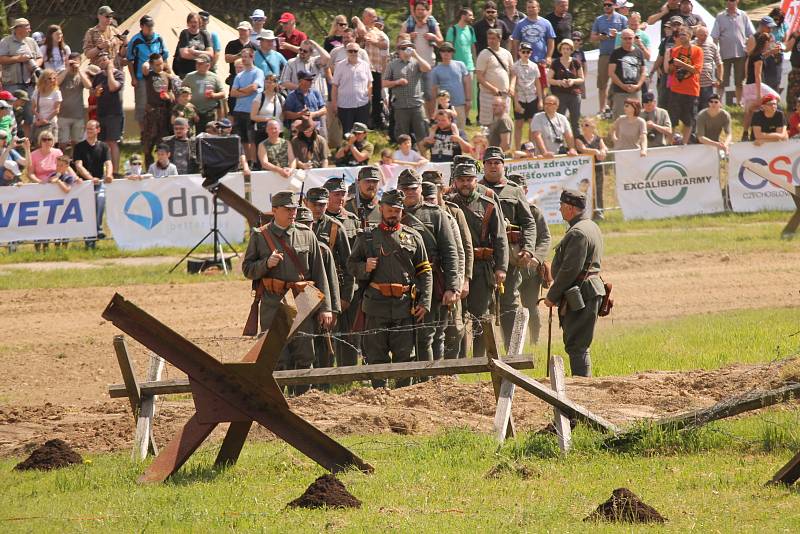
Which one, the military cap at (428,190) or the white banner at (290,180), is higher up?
the white banner at (290,180)

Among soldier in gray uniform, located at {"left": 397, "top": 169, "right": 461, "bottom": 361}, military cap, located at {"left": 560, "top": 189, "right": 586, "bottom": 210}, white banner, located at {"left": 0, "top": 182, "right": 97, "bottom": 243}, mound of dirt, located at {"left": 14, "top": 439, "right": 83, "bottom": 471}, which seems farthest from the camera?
white banner, located at {"left": 0, "top": 182, "right": 97, "bottom": 243}

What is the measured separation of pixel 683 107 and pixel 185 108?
9.00 metres

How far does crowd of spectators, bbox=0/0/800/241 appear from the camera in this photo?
2144 cm

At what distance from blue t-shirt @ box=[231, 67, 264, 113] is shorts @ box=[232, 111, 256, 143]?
0.09m

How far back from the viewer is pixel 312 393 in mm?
12430

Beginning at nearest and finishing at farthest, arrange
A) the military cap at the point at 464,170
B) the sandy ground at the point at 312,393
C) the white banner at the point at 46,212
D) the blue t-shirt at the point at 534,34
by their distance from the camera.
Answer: the sandy ground at the point at 312,393
the military cap at the point at 464,170
the white banner at the point at 46,212
the blue t-shirt at the point at 534,34

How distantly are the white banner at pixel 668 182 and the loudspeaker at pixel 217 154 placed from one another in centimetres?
658

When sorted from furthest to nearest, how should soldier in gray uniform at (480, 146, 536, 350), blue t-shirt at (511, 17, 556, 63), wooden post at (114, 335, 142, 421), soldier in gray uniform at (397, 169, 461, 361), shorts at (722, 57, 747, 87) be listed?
1. shorts at (722, 57, 747, 87)
2. blue t-shirt at (511, 17, 556, 63)
3. soldier in gray uniform at (480, 146, 536, 350)
4. soldier in gray uniform at (397, 169, 461, 361)
5. wooden post at (114, 335, 142, 421)

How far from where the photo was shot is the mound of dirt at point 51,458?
10.3m

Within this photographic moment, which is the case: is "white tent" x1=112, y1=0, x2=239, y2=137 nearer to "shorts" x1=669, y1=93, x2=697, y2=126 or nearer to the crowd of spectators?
the crowd of spectators

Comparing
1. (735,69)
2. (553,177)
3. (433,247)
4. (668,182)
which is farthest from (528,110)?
(433,247)

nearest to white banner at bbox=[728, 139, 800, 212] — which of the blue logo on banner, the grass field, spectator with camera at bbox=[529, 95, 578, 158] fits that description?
spectator with camera at bbox=[529, 95, 578, 158]

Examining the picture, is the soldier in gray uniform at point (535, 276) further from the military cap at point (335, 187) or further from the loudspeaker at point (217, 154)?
the loudspeaker at point (217, 154)

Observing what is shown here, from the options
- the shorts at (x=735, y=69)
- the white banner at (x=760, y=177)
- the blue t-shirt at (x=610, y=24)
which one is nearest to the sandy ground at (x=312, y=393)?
the white banner at (x=760, y=177)
